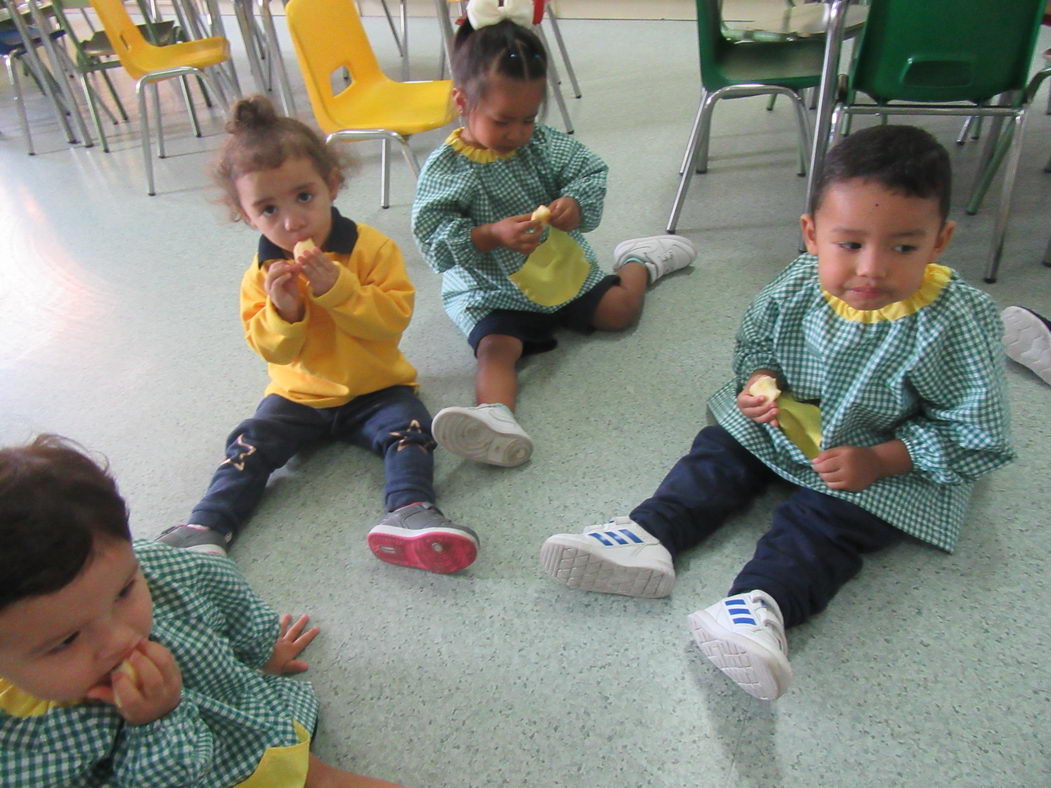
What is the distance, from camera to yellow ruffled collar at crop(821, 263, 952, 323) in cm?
102

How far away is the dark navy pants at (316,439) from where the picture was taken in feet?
4.20

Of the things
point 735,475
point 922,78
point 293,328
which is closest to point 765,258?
point 922,78

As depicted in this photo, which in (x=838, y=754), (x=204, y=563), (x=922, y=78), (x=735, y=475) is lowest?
(x=838, y=754)

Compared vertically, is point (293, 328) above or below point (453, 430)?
above

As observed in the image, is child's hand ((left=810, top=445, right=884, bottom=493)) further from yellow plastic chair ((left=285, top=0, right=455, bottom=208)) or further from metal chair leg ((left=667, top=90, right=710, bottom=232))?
yellow plastic chair ((left=285, top=0, right=455, bottom=208))

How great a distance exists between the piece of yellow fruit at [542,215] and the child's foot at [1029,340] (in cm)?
100

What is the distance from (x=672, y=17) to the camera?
4422 millimetres

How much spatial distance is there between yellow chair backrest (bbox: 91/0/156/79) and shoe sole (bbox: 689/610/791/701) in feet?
9.63

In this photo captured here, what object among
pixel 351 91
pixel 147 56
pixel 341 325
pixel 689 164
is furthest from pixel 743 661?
pixel 147 56

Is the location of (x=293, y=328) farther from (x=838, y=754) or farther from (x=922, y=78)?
(x=922, y=78)

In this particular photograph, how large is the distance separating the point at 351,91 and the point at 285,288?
142 cm

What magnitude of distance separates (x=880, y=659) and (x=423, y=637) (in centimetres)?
66

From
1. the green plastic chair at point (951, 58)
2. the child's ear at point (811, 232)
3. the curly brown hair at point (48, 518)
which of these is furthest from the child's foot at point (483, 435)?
the green plastic chair at point (951, 58)

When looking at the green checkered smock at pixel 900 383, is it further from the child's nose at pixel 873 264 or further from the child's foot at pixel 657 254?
the child's foot at pixel 657 254
